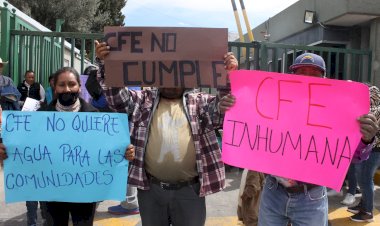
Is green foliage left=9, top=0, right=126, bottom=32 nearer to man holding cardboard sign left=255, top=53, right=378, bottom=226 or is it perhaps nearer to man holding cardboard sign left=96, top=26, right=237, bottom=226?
man holding cardboard sign left=96, top=26, right=237, bottom=226

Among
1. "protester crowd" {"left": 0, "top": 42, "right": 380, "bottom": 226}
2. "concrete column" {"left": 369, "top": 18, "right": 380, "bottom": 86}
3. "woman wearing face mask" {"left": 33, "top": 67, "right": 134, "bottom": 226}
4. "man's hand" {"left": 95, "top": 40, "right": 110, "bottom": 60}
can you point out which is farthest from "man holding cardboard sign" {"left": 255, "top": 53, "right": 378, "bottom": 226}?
"concrete column" {"left": 369, "top": 18, "right": 380, "bottom": 86}

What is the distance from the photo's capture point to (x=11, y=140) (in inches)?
116

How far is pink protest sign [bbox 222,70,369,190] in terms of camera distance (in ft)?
8.18

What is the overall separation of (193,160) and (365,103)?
1.09 meters

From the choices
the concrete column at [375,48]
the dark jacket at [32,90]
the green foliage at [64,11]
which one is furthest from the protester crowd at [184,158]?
the green foliage at [64,11]

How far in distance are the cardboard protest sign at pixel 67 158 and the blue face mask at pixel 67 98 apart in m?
0.20

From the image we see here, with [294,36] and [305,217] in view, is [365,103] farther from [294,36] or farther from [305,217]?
[294,36]

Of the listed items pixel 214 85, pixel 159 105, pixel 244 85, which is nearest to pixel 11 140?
pixel 159 105

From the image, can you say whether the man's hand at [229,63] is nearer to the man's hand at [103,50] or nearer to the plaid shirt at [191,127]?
the plaid shirt at [191,127]

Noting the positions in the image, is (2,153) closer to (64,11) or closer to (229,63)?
(229,63)

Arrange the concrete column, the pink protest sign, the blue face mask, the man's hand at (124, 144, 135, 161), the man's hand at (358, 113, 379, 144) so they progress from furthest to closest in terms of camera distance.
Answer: the concrete column → the blue face mask → the man's hand at (124, 144, 135, 161) → the pink protest sign → the man's hand at (358, 113, 379, 144)

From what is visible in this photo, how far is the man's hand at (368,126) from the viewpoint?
235 centimetres

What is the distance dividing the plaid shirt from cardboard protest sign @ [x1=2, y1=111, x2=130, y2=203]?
11 cm

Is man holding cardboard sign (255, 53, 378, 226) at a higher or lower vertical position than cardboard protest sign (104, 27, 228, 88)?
lower
